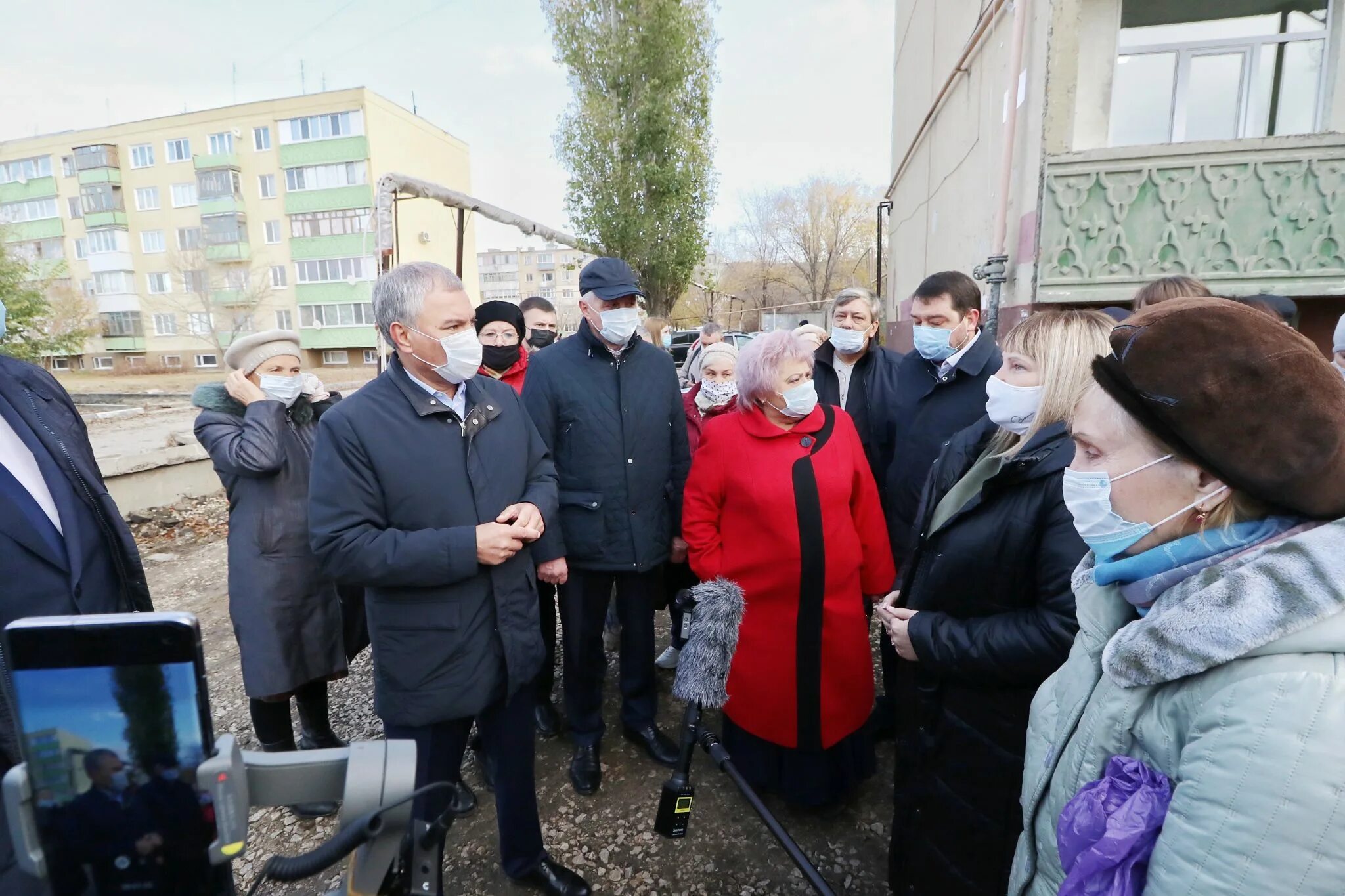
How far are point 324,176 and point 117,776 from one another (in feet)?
125

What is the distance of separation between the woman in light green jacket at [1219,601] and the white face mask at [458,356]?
1620 millimetres

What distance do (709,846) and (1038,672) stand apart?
1.48 m

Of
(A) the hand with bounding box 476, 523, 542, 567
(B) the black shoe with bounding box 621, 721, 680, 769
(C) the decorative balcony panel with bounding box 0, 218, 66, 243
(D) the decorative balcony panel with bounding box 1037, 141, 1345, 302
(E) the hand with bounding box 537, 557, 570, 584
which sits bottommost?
(B) the black shoe with bounding box 621, 721, 680, 769

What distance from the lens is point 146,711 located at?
717 millimetres

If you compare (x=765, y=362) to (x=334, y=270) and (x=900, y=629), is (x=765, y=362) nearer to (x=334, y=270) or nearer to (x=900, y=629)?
(x=900, y=629)

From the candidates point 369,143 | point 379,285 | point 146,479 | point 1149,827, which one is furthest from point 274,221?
point 1149,827

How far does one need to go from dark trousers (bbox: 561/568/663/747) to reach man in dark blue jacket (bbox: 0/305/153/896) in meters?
1.52

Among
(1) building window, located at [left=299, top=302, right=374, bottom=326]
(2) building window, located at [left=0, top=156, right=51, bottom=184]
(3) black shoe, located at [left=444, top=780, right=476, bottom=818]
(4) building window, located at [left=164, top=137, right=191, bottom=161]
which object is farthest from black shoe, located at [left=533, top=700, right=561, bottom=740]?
(2) building window, located at [left=0, top=156, right=51, bottom=184]

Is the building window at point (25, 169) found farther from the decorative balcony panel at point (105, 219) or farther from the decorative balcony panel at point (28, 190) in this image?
the decorative balcony panel at point (105, 219)

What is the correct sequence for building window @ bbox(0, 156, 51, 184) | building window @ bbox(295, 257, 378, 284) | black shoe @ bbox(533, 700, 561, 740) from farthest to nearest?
building window @ bbox(0, 156, 51, 184) → building window @ bbox(295, 257, 378, 284) → black shoe @ bbox(533, 700, 561, 740)

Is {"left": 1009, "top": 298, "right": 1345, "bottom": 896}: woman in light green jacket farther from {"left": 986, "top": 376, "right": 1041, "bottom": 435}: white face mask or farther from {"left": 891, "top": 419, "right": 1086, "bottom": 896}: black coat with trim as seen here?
Answer: {"left": 986, "top": 376, "right": 1041, "bottom": 435}: white face mask

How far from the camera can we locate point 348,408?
1.84 m

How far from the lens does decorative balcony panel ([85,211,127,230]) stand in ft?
119

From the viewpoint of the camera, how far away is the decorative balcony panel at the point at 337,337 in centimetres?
3247
